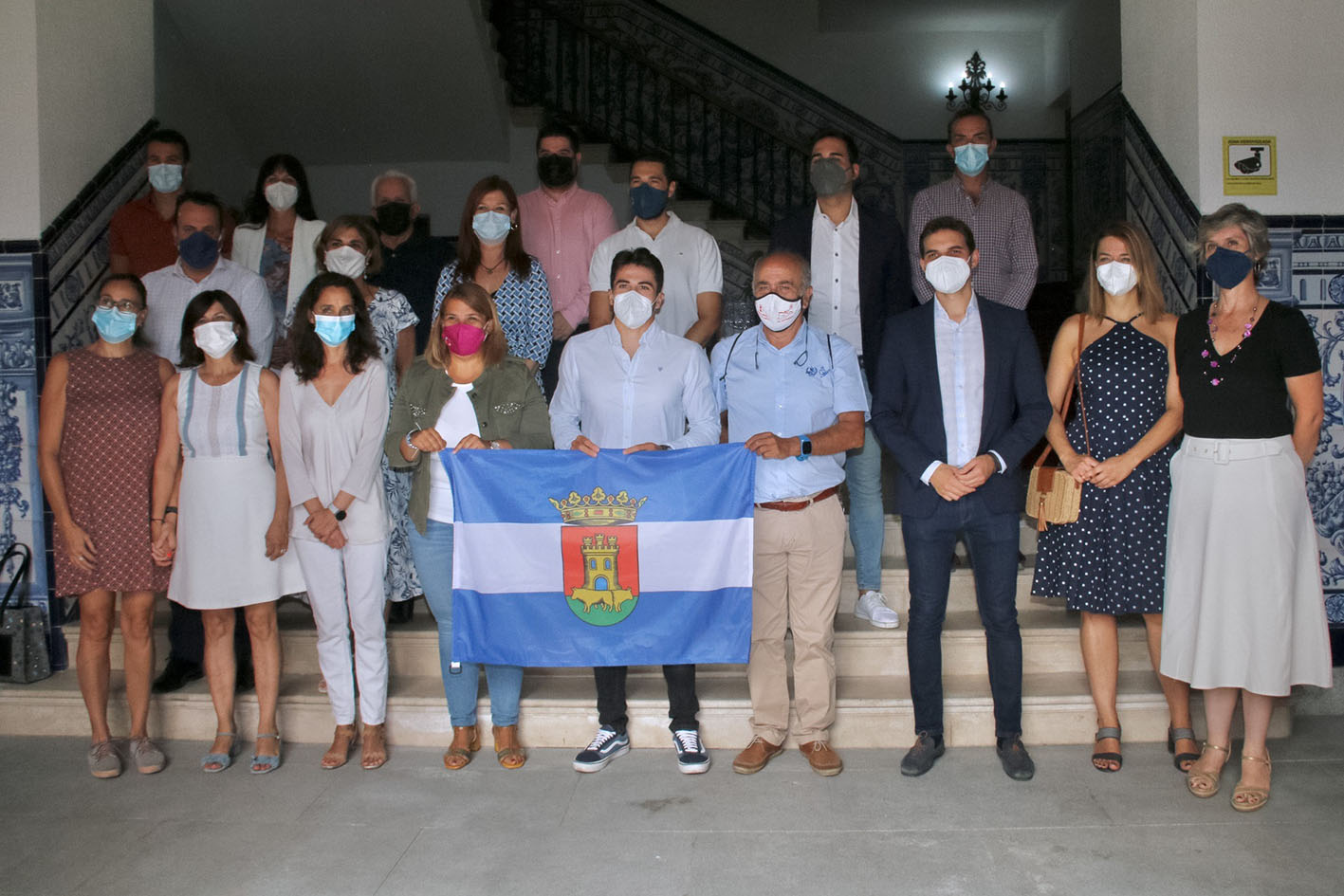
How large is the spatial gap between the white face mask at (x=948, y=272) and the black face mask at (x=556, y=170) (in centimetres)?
153

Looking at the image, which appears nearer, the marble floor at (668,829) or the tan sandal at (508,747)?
the marble floor at (668,829)

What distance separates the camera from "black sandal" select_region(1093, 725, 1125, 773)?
139 inches

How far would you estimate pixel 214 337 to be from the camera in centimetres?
365

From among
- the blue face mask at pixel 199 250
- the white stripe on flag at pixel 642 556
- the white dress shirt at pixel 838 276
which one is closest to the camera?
the white stripe on flag at pixel 642 556

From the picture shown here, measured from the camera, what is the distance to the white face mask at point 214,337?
3.65 m

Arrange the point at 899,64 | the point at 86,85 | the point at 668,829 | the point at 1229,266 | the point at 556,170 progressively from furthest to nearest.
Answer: the point at 899,64
the point at 86,85
the point at 556,170
the point at 1229,266
the point at 668,829

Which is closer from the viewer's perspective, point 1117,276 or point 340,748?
point 1117,276

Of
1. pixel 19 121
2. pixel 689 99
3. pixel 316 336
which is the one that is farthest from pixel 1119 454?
pixel 689 99

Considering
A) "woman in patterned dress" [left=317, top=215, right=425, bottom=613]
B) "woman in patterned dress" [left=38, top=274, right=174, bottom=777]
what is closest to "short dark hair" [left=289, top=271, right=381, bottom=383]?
"woman in patterned dress" [left=317, top=215, right=425, bottom=613]

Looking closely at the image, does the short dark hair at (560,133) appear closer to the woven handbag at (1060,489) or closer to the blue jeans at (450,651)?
the blue jeans at (450,651)

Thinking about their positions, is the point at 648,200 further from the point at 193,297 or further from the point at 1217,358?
the point at 1217,358

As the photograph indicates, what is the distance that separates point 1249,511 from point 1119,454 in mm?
400

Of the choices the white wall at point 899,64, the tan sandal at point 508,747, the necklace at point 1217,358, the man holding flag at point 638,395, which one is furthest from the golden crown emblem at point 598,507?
the white wall at point 899,64

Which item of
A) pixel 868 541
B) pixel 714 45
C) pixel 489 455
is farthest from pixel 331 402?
pixel 714 45
